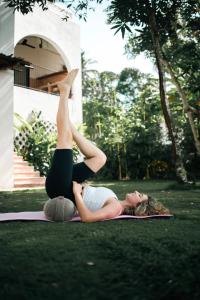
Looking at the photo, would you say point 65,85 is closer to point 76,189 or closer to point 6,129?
point 76,189

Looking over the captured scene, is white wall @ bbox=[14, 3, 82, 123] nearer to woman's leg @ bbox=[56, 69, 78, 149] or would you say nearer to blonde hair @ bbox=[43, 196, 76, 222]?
woman's leg @ bbox=[56, 69, 78, 149]

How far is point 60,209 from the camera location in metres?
3.46

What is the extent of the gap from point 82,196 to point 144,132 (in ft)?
41.6

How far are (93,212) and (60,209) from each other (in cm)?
34

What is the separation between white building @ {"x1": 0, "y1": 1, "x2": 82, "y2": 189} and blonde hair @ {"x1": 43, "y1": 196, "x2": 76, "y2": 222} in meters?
6.19

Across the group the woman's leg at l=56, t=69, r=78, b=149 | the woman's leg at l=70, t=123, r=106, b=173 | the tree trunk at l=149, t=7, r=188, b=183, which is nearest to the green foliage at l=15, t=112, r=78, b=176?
the tree trunk at l=149, t=7, r=188, b=183

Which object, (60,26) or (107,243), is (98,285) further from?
(60,26)

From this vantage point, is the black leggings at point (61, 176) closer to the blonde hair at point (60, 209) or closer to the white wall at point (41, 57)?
the blonde hair at point (60, 209)

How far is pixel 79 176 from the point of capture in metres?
3.78

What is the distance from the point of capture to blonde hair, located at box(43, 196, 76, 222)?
3391mm

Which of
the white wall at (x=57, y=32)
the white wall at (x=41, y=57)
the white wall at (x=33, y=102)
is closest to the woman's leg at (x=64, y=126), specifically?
the white wall at (x=33, y=102)

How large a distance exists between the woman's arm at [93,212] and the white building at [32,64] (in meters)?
6.40

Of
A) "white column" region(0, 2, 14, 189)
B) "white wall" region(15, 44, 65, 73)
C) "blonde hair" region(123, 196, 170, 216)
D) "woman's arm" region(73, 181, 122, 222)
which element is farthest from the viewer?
"white wall" region(15, 44, 65, 73)

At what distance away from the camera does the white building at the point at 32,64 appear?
954cm
